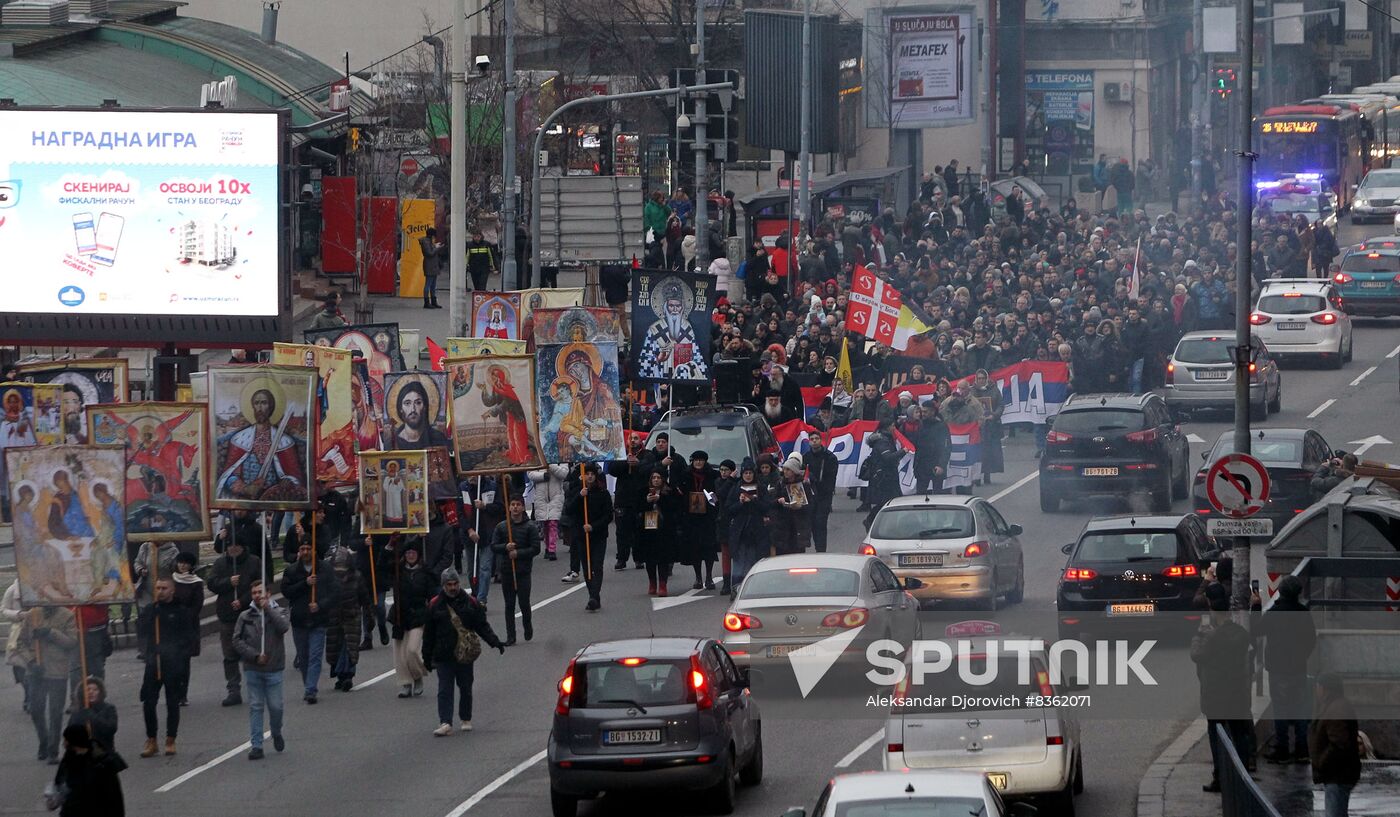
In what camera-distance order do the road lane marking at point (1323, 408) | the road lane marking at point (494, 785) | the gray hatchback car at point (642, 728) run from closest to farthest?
the gray hatchback car at point (642, 728)
the road lane marking at point (494, 785)
the road lane marking at point (1323, 408)

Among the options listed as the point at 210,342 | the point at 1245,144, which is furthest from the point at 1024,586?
the point at 210,342

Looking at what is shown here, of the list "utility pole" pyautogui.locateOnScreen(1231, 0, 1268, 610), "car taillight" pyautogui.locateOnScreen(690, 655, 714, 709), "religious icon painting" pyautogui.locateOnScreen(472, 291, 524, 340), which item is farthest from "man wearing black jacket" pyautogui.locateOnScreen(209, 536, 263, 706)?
"religious icon painting" pyautogui.locateOnScreen(472, 291, 524, 340)

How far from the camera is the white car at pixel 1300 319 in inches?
1614

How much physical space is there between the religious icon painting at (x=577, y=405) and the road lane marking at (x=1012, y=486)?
6976 millimetres

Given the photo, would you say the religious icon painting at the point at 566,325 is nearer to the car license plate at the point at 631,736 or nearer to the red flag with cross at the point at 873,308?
the red flag with cross at the point at 873,308

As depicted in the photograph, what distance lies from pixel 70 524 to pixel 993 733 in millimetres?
8919

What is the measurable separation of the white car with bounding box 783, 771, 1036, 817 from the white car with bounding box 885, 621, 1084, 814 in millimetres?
2989

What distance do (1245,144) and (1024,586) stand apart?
18.5 ft

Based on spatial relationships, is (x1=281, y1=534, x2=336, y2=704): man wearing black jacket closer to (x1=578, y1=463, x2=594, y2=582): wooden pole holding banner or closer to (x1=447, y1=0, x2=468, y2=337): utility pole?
(x1=578, y1=463, x2=594, y2=582): wooden pole holding banner

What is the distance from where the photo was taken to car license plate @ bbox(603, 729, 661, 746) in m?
15.7

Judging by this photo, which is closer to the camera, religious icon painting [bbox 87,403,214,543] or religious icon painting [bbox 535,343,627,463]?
religious icon painting [bbox 87,403,214,543]

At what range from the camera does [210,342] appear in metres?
A: 35.4

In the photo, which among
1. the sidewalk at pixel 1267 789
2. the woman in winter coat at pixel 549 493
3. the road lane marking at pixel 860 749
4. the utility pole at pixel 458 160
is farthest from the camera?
the utility pole at pixel 458 160

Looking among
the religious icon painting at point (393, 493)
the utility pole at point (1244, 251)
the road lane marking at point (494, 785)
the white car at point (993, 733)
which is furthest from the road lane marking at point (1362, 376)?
the white car at point (993, 733)
